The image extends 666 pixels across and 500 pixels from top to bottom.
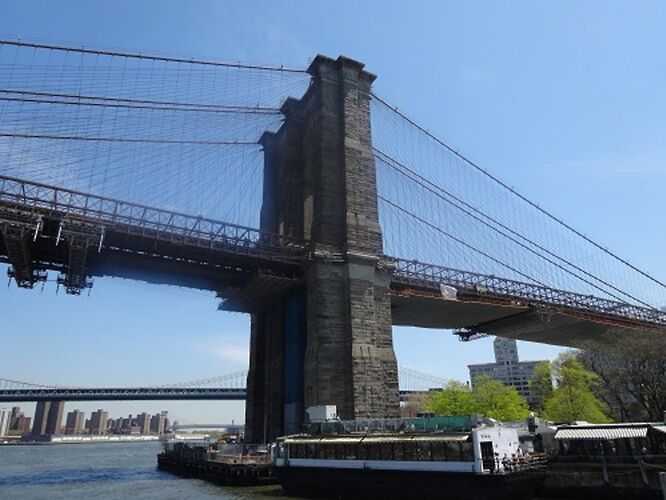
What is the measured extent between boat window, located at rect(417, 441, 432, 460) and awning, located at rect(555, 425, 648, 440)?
27.6ft

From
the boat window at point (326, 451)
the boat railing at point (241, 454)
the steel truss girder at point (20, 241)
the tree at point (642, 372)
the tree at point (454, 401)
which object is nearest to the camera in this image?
the boat window at point (326, 451)

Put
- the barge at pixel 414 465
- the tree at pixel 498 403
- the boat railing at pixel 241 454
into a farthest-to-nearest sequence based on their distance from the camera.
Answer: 1. the tree at pixel 498 403
2. the boat railing at pixel 241 454
3. the barge at pixel 414 465

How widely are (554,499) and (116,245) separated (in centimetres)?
3113

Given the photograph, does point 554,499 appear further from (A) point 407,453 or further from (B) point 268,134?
(B) point 268,134

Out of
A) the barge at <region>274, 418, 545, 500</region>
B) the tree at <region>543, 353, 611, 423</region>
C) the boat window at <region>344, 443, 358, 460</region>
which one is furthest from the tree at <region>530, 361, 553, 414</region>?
the boat window at <region>344, 443, 358, 460</region>

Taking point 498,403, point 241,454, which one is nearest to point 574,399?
point 498,403

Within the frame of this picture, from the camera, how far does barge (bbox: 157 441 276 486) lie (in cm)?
3353

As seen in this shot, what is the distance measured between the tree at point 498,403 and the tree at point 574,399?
3.24 meters

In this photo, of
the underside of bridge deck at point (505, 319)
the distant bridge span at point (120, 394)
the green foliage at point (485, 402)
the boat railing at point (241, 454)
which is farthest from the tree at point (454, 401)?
the distant bridge span at point (120, 394)

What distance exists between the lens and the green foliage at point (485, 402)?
2255 inches

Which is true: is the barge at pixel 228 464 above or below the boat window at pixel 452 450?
below

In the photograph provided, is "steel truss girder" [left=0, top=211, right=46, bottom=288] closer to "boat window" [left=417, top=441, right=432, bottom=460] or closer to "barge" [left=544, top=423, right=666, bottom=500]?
"boat window" [left=417, top=441, right=432, bottom=460]

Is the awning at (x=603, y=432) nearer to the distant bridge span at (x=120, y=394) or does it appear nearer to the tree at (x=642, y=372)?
the tree at (x=642, y=372)

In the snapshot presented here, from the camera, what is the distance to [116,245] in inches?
1469
